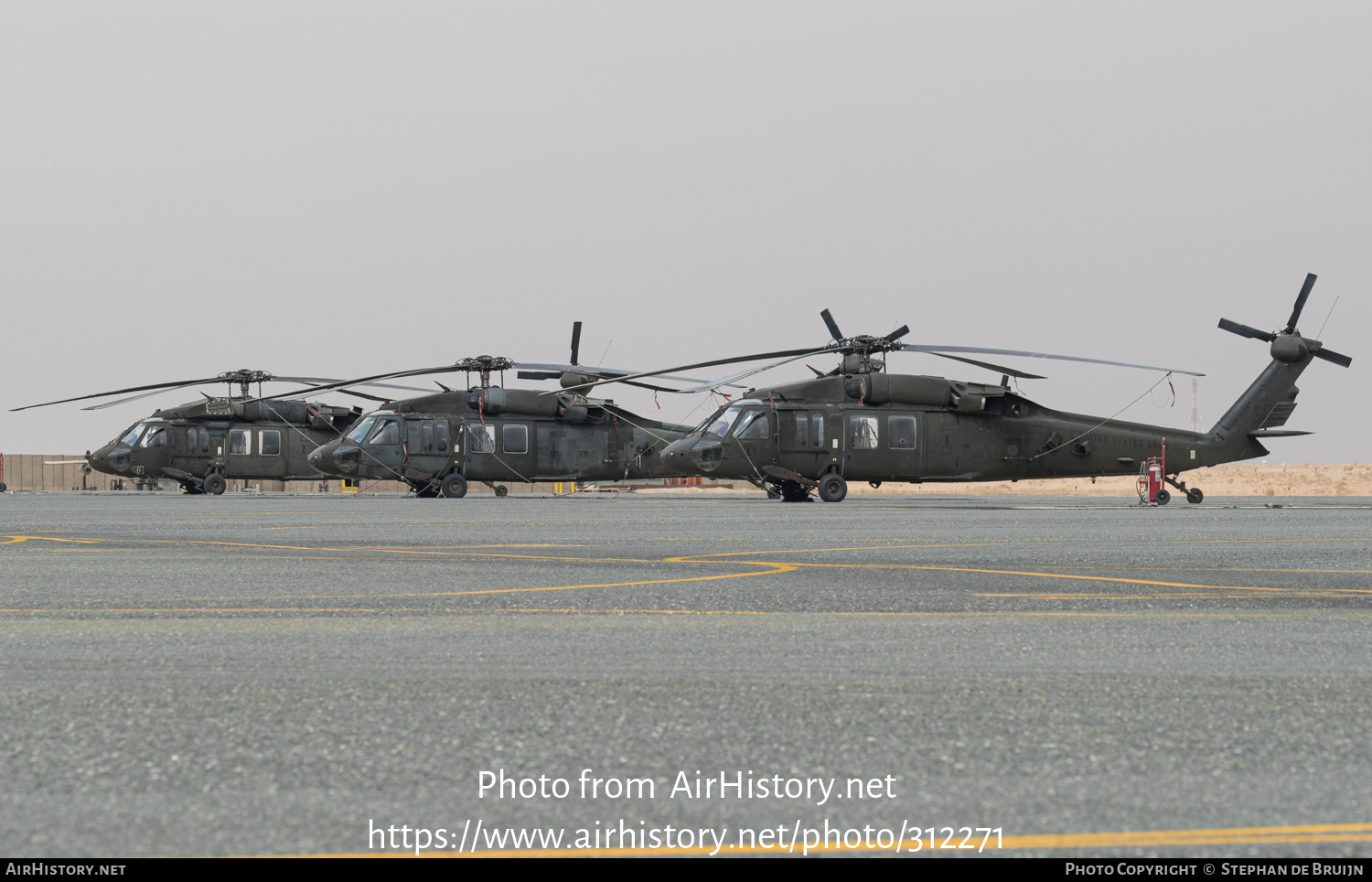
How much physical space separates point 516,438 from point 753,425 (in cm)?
1003

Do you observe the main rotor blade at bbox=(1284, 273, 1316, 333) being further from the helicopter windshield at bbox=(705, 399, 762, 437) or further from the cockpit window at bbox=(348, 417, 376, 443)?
the cockpit window at bbox=(348, 417, 376, 443)

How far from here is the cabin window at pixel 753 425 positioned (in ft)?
99.2

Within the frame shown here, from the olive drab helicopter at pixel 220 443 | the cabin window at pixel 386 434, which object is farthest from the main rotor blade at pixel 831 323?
the olive drab helicopter at pixel 220 443

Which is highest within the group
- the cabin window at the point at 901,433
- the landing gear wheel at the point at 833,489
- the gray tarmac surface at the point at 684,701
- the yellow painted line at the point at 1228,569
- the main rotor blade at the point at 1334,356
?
the main rotor blade at the point at 1334,356

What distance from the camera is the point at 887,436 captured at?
30.7m

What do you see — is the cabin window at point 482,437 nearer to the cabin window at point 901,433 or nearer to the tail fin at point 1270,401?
the cabin window at point 901,433

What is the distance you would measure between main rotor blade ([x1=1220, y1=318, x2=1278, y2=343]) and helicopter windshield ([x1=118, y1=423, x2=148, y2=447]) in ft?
112

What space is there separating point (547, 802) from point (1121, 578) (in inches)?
292

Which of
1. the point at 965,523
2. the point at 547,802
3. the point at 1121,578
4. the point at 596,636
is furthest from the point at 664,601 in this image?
the point at 965,523

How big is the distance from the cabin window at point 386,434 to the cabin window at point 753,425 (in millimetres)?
11424

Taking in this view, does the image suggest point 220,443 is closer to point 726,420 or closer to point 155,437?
point 155,437

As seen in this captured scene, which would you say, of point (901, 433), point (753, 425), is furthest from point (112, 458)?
point (901, 433)

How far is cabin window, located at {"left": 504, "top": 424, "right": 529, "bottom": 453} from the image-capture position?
37.7m

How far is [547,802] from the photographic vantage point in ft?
10.5
